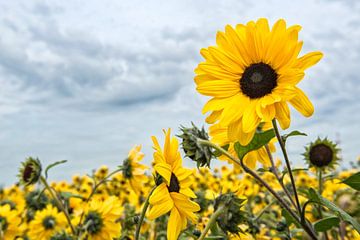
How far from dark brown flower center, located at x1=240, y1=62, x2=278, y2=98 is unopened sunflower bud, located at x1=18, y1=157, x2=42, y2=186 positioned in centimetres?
170

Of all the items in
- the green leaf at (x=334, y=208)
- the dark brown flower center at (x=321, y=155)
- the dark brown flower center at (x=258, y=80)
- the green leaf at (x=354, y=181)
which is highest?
the dark brown flower center at (x=258, y=80)

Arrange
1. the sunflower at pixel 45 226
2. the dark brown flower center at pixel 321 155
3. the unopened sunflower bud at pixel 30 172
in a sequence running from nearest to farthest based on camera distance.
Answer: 1. the dark brown flower center at pixel 321 155
2. the unopened sunflower bud at pixel 30 172
3. the sunflower at pixel 45 226

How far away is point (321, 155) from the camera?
2.60m

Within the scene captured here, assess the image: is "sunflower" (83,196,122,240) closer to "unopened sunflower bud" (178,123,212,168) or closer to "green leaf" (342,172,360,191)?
"unopened sunflower bud" (178,123,212,168)

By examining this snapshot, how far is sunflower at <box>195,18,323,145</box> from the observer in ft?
4.36

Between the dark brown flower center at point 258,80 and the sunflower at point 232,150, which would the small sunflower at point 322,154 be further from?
the dark brown flower center at point 258,80

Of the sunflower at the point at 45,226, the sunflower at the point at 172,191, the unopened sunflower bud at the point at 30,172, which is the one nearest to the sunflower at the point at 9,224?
the sunflower at the point at 45,226

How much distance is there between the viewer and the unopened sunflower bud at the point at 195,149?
1.41 m

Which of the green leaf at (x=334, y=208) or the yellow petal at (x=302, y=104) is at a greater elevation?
the yellow petal at (x=302, y=104)

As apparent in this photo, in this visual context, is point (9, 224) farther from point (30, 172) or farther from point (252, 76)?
point (252, 76)

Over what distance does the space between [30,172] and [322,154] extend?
169cm

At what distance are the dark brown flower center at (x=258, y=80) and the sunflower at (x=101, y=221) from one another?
4.72ft

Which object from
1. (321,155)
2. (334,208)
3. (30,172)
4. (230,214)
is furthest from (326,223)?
(30,172)

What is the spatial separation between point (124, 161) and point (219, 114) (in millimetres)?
1520
